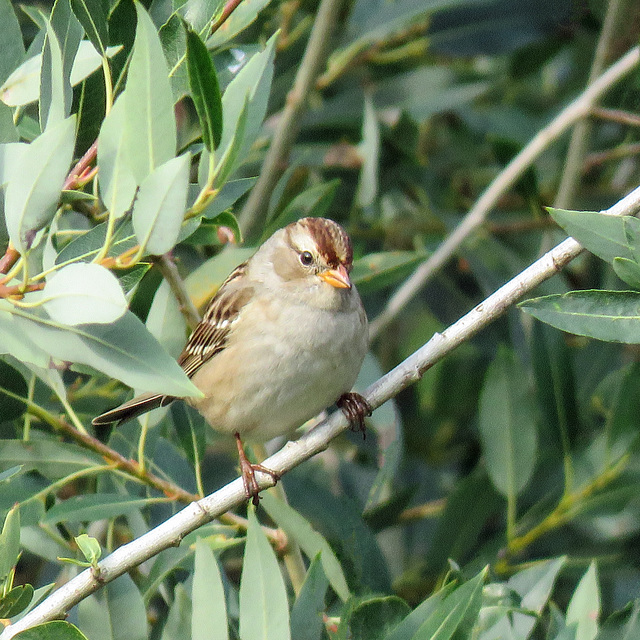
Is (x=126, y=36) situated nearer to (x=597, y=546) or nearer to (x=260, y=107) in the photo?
(x=260, y=107)

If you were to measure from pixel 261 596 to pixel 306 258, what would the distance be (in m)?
1.47

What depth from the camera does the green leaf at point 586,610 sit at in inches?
93.4

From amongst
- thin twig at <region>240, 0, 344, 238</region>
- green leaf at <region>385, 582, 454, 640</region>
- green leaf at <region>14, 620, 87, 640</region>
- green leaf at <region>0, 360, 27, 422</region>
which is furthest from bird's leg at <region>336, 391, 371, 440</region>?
green leaf at <region>14, 620, 87, 640</region>

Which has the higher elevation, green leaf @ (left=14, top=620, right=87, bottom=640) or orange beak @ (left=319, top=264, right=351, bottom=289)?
green leaf @ (left=14, top=620, right=87, bottom=640)

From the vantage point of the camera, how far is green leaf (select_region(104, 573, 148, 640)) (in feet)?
7.75

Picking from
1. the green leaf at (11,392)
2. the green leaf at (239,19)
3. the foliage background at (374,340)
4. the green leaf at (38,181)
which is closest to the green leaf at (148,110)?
the foliage background at (374,340)

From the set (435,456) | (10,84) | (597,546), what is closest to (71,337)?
(10,84)

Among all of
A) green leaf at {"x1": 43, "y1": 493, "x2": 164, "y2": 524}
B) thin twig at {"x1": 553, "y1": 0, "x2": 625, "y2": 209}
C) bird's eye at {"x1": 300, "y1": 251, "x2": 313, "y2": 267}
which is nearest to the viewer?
green leaf at {"x1": 43, "y1": 493, "x2": 164, "y2": 524}

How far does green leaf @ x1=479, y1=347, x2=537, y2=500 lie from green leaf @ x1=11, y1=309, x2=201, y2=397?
77.3 inches

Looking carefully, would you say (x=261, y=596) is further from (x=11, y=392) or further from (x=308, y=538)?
(x=11, y=392)

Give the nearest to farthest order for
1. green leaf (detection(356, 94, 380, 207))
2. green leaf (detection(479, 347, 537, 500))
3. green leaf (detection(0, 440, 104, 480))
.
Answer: green leaf (detection(0, 440, 104, 480))
green leaf (detection(479, 347, 537, 500))
green leaf (detection(356, 94, 380, 207))

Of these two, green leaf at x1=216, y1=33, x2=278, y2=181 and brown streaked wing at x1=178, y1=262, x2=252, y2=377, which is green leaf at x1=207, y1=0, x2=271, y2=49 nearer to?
green leaf at x1=216, y1=33, x2=278, y2=181

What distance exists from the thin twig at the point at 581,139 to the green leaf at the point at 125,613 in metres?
2.72

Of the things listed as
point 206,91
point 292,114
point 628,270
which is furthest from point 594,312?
point 292,114
